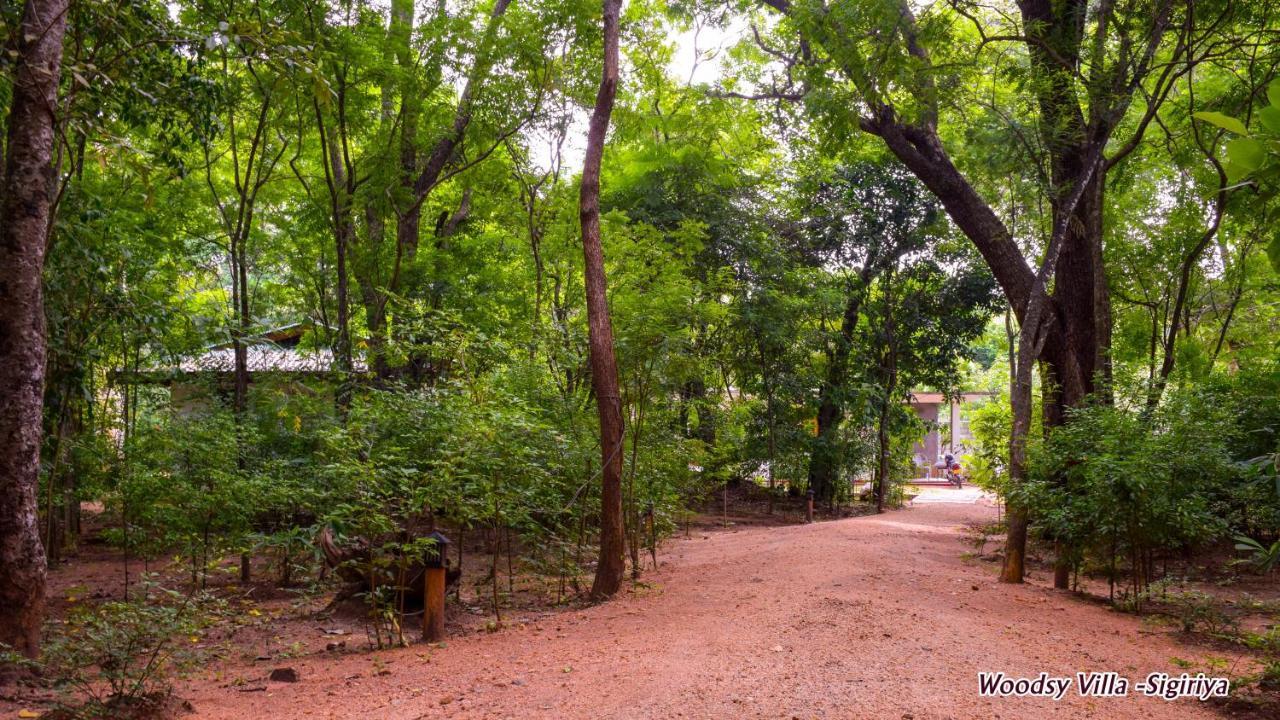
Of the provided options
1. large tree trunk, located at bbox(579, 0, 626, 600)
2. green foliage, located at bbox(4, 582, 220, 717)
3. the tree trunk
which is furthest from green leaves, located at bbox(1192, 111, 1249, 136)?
the tree trunk

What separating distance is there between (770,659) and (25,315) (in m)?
4.88

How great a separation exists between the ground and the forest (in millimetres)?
51

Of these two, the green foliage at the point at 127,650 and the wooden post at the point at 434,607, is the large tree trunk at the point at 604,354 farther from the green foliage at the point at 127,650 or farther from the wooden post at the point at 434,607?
the green foliage at the point at 127,650

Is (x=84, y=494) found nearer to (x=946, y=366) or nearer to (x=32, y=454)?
(x=32, y=454)

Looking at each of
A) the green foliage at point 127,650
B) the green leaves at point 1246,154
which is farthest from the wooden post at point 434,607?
the green leaves at point 1246,154

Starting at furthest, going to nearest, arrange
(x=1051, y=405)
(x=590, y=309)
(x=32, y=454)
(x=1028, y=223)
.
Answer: (x=1028, y=223) < (x=1051, y=405) < (x=590, y=309) < (x=32, y=454)

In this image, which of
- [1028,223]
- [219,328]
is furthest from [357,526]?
[1028,223]

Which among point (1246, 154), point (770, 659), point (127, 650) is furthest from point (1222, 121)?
point (127, 650)

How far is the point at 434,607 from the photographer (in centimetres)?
604

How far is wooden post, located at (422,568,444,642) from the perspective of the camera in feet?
19.7

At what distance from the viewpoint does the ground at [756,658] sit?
4098 mm

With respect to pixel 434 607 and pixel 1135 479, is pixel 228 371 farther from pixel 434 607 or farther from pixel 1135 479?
pixel 1135 479

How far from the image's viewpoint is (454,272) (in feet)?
42.9

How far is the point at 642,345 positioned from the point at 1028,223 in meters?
11.5
